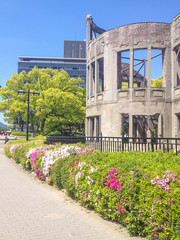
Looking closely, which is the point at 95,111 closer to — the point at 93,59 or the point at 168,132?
the point at 93,59

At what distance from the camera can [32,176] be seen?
11188 mm

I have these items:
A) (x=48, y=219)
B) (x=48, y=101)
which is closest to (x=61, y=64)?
(x=48, y=101)

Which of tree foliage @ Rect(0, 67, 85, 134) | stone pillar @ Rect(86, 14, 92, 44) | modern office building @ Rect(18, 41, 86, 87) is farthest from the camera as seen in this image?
modern office building @ Rect(18, 41, 86, 87)

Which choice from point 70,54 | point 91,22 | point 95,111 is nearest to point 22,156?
point 95,111

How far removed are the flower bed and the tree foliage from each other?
1024 inches

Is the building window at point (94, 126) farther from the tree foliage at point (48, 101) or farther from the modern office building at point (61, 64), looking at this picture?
the modern office building at point (61, 64)

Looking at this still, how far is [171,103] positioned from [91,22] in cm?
1020

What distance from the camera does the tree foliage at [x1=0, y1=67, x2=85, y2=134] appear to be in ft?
110

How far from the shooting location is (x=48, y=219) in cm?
546

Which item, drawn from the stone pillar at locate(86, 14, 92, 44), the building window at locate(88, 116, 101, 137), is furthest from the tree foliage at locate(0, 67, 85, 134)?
the stone pillar at locate(86, 14, 92, 44)

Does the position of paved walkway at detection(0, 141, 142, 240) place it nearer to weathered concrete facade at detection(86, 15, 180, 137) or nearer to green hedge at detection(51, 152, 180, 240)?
green hedge at detection(51, 152, 180, 240)

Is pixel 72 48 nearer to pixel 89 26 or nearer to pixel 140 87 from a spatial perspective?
pixel 89 26

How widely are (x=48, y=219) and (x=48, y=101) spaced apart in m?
28.5

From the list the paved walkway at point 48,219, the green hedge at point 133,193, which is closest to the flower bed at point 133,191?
the green hedge at point 133,193
